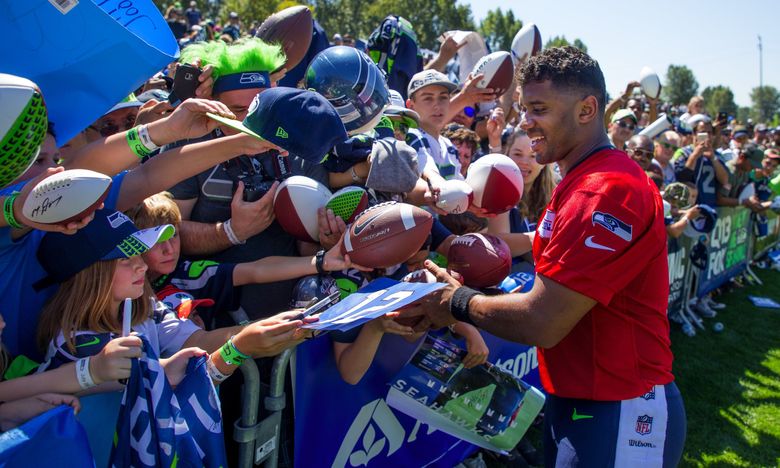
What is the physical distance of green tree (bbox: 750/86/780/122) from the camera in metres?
96.6

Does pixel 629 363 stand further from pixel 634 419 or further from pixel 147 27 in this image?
pixel 147 27

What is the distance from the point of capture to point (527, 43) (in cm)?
704

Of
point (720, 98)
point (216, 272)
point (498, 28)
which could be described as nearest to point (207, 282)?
point (216, 272)

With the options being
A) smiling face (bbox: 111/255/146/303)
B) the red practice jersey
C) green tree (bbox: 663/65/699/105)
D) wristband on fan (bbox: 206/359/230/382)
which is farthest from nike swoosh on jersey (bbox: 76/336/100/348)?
green tree (bbox: 663/65/699/105)

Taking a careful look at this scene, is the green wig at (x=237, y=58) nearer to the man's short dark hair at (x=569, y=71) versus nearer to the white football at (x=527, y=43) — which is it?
the man's short dark hair at (x=569, y=71)

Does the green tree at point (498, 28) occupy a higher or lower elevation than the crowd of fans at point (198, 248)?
lower

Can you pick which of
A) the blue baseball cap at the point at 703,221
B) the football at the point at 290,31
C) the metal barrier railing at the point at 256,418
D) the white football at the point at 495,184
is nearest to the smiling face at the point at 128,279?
the metal barrier railing at the point at 256,418

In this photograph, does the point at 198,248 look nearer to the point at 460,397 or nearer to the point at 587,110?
the point at 460,397

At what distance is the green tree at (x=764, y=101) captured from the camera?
96.6m

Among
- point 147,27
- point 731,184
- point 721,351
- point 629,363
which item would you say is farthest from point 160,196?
point 731,184

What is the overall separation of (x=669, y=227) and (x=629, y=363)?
15.2 feet

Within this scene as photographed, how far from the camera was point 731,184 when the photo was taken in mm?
9195

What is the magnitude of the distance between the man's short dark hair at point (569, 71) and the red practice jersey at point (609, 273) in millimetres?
254

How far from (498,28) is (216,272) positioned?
74.9 metres
